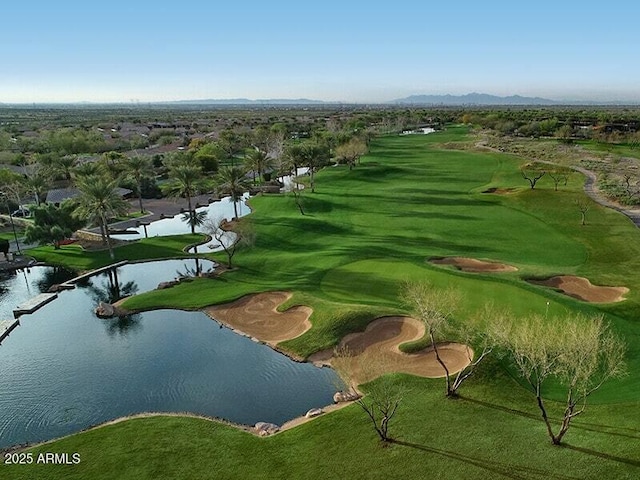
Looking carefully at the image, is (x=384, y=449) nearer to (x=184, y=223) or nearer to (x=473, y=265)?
(x=473, y=265)

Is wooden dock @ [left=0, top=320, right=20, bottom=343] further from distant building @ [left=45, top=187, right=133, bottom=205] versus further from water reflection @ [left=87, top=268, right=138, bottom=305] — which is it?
distant building @ [left=45, top=187, right=133, bottom=205]

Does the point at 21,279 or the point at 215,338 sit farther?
the point at 21,279

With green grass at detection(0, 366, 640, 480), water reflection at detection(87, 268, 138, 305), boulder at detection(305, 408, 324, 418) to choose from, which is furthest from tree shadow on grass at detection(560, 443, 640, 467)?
water reflection at detection(87, 268, 138, 305)

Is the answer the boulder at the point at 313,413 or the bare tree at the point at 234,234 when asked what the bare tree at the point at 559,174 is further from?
the boulder at the point at 313,413

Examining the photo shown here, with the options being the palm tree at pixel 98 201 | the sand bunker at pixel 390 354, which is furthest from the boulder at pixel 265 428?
the palm tree at pixel 98 201

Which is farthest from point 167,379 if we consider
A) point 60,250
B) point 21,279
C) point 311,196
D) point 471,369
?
point 311,196

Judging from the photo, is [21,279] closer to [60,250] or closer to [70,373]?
[60,250]
